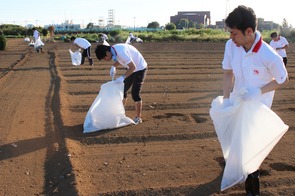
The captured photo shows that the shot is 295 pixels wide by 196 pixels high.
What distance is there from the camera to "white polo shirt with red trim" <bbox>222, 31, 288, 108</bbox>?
279cm

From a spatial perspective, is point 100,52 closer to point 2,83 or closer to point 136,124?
point 136,124

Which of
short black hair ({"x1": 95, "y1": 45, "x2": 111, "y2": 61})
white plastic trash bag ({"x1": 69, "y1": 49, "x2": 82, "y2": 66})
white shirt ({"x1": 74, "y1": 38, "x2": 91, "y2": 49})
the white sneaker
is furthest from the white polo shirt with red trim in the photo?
white plastic trash bag ({"x1": 69, "y1": 49, "x2": 82, "y2": 66})

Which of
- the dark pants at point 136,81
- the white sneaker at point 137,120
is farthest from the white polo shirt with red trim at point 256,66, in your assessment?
the white sneaker at point 137,120

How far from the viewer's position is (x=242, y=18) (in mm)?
2637

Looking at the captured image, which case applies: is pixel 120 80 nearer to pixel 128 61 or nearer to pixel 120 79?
pixel 120 79

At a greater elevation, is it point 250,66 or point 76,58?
point 250,66

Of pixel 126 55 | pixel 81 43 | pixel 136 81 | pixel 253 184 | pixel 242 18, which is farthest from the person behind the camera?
pixel 81 43

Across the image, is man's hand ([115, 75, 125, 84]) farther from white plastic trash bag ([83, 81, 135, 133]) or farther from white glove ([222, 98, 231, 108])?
white glove ([222, 98, 231, 108])

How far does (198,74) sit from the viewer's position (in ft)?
38.1

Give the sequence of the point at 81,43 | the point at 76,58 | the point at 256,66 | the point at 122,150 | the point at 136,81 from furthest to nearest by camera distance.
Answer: the point at 76,58
the point at 81,43
the point at 136,81
the point at 122,150
the point at 256,66

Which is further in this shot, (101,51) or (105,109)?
(105,109)

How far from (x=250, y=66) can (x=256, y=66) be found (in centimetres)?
5

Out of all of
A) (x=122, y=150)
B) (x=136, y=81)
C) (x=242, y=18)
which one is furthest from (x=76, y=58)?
(x=242, y=18)

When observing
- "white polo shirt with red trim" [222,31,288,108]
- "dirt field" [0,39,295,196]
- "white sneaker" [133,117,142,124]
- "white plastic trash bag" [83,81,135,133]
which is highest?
"white polo shirt with red trim" [222,31,288,108]
